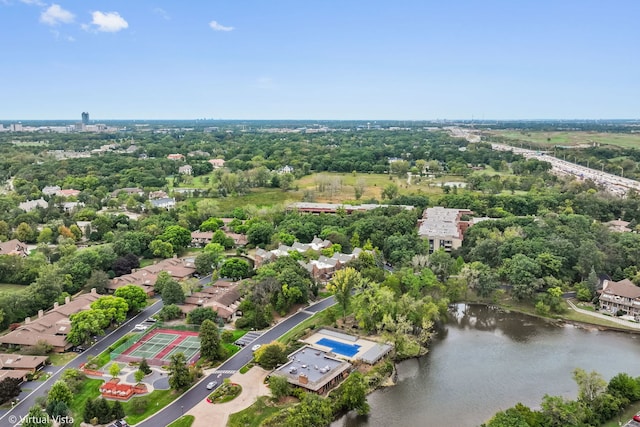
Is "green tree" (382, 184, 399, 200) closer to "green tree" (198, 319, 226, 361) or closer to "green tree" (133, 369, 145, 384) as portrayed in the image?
"green tree" (198, 319, 226, 361)

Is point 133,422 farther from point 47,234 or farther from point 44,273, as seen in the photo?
point 47,234

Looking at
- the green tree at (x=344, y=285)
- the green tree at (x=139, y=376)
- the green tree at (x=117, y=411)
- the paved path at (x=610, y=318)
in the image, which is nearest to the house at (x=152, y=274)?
the green tree at (x=139, y=376)

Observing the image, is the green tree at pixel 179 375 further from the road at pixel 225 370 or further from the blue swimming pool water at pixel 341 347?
the blue swimming pool water at pixel 341 347

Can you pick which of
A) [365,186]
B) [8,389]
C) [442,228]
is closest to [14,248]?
[8,389]

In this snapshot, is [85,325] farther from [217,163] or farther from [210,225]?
[217,163]

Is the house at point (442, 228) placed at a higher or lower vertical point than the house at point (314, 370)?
higher

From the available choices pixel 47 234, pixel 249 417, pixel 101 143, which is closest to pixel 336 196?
pixel 47 234
